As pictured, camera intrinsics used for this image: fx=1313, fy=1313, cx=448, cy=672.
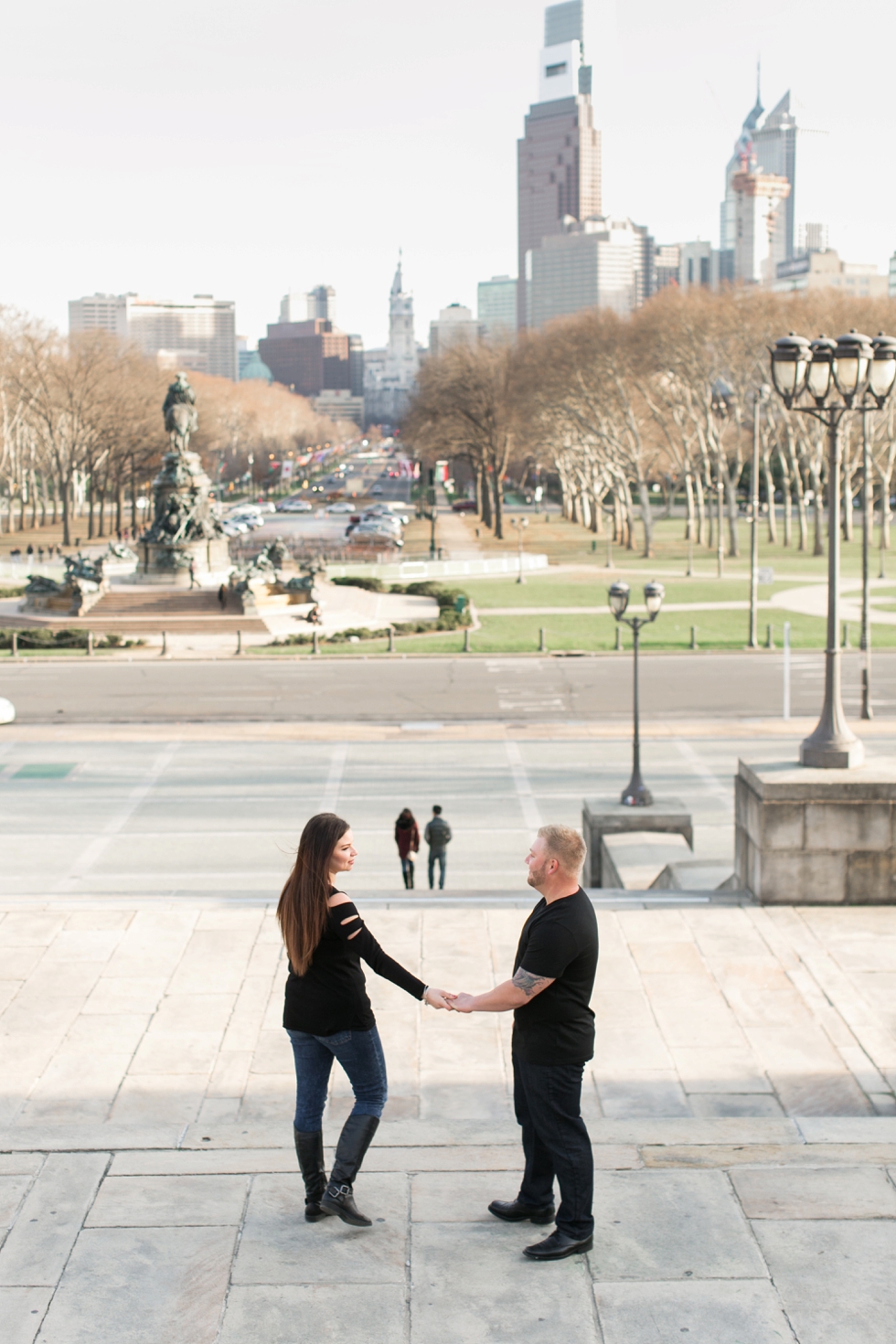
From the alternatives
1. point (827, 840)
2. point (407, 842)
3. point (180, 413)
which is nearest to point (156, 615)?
point (180, 413)

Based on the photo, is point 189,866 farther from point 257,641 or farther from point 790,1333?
point 257,641

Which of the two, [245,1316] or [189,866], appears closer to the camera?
[245,1316]

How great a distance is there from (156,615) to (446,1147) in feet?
134

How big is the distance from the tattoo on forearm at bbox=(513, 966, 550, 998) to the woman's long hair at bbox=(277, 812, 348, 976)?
2.83ft

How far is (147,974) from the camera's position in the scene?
31.2ft

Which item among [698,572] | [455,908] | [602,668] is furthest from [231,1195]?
[698,572]

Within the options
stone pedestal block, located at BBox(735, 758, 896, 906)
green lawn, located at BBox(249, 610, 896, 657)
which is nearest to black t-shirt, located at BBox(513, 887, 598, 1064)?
stone pedestal block, located at BBox(735, 758, 896, 906)

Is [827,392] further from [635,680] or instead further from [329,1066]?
[329,1066]

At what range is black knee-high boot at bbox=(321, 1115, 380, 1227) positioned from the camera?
18.4 ft

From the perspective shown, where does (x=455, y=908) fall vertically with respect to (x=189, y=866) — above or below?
above

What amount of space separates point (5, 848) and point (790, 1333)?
15.5 meters

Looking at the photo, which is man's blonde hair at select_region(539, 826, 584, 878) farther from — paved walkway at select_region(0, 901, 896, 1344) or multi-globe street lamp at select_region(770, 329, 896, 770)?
multi-globe street lamp at select_region(770, 329, 896, 770)

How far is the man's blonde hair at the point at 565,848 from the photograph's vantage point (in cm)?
528

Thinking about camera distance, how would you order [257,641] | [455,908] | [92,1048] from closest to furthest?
1. [92,1048]
2. [455,908]
3. [257,641]
